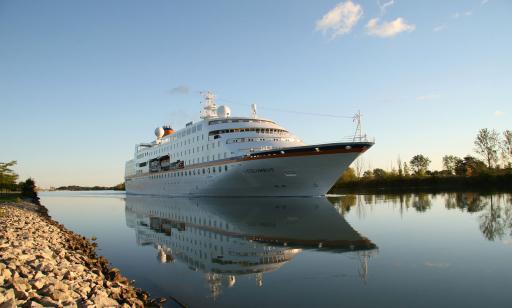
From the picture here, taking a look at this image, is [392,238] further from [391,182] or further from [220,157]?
[391,182]

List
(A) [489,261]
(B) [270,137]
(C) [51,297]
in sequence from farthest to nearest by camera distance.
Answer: (B) [270,137]
(A) [489,261]
(C) [51,297]

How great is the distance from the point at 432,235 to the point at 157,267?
1075 centimetres

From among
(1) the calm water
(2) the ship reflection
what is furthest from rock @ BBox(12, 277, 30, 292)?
(2) the ship reflection

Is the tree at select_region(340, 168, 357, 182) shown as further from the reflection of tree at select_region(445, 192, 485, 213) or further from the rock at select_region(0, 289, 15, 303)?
the rock at select_region(0, 289, 15, 303)

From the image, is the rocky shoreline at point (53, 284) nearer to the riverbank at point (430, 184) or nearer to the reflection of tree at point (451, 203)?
the reflection of tree at point (451, 203)

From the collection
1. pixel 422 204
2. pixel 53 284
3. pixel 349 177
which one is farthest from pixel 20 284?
pixel 349 177

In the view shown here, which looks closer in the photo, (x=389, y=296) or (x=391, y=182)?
(x=389, y=296)

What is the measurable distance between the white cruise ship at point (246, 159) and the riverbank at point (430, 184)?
1209 inches

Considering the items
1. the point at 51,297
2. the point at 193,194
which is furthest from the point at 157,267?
the point at 193,194

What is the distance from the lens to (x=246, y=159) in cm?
3281

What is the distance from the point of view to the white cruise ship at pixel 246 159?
3002cm

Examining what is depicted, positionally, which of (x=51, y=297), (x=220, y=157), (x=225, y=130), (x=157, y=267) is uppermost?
(x=225, y=130)

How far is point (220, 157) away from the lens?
120 ft

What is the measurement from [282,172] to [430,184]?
4709 centimetres
